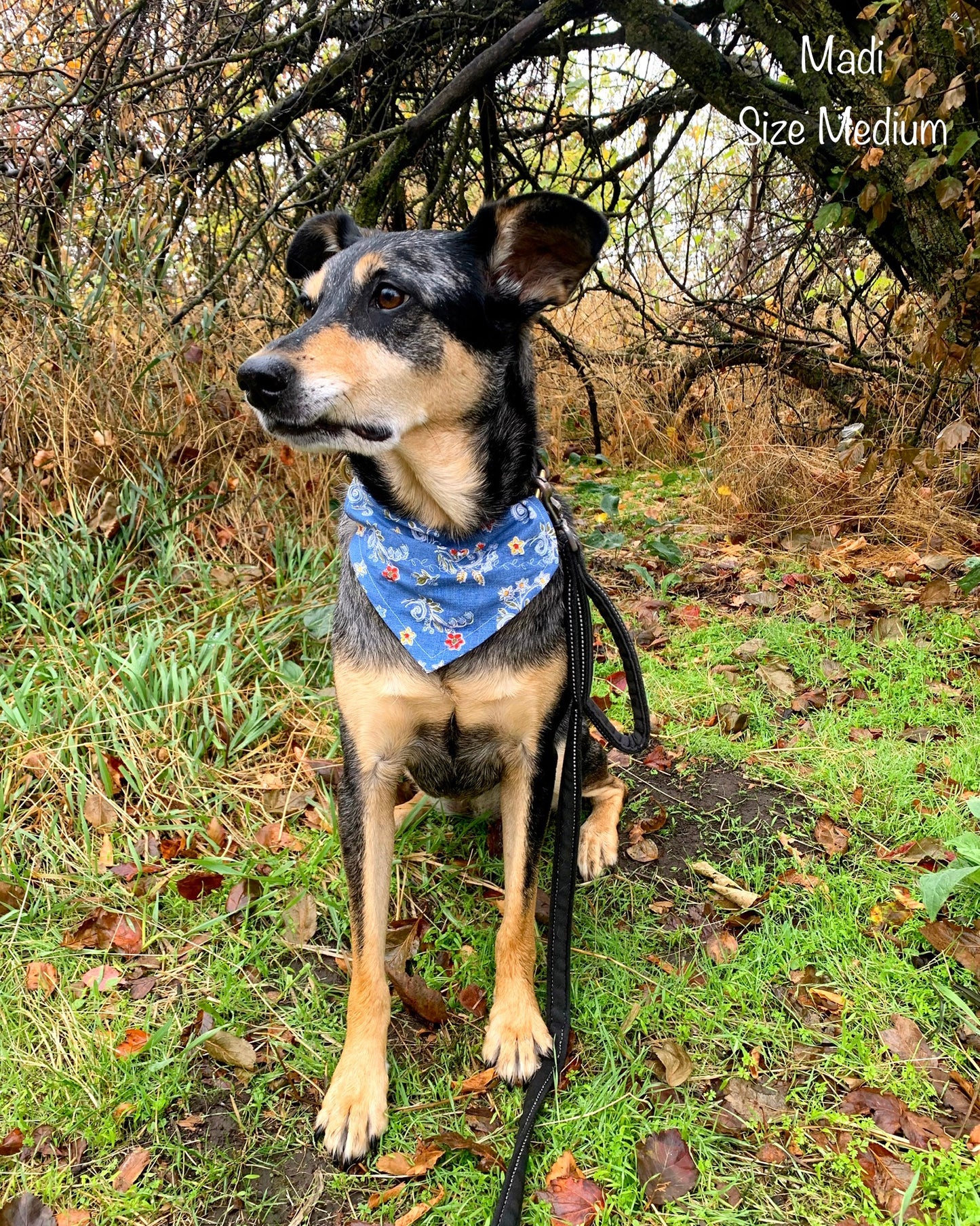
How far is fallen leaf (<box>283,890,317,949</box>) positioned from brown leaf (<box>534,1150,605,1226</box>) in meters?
1.06

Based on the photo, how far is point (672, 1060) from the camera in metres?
2.07

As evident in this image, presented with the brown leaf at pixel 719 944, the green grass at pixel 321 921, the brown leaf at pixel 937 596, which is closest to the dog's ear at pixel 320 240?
the green grass at pixel 321 921

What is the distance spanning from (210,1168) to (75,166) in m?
4.79

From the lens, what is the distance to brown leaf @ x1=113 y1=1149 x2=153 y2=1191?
6.18 feet

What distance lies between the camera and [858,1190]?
68.3 inches

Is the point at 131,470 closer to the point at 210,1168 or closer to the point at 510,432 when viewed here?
the point at 510,432

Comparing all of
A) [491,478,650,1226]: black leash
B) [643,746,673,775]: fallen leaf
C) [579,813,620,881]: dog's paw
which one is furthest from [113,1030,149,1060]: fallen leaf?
[643,746,673,775]: fallen leaf

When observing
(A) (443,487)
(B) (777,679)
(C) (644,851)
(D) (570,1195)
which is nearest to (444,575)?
(A) (443,487)

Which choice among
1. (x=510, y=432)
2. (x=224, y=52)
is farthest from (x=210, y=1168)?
(x=224, y=52)

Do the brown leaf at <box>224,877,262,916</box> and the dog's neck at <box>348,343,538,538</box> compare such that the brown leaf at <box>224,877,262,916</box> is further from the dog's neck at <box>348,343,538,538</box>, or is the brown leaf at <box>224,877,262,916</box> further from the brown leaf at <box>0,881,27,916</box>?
the dog's neck at <box>348,343,538,538</box>

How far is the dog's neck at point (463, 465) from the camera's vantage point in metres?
2.25

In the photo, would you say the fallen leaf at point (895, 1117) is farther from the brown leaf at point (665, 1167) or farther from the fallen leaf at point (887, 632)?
the fallen leaf at point (887, 632)

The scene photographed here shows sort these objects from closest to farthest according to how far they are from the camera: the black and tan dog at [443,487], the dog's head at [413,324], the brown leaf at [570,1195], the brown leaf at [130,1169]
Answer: the brown leaf at [570,1195], the brown leaf at [130,1169], the dog's head at [413,324], the black and tan dog at [443,487]

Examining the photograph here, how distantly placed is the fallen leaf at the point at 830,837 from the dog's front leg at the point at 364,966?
1.55 metres
